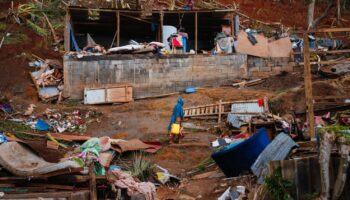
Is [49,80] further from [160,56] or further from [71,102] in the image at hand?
[160,56]

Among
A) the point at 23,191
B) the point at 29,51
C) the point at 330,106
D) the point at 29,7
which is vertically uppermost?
the point at 29,7

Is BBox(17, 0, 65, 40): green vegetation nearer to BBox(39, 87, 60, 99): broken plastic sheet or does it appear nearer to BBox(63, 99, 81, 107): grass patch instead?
BBox(39, 87, 60, 99): broken plastic sheet

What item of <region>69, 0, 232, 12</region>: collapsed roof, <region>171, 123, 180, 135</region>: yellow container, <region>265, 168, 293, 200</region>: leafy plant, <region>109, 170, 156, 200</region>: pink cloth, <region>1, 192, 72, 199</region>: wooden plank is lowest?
<region>109, 170, 156, 200</region>: pink cloth

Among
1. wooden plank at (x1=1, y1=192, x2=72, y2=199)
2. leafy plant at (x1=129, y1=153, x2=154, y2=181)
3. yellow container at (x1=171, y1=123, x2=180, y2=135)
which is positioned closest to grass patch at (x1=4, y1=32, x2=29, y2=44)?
yellow container at (x1=171, y1=123, x2=180, y2=135)

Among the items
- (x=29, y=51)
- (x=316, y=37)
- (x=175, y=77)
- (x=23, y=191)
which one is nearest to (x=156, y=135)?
(x=175, y=77)

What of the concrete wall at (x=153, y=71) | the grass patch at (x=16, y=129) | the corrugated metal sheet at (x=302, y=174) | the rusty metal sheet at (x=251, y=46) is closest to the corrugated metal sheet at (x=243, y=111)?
the concrete wall at (x=153, y=71)

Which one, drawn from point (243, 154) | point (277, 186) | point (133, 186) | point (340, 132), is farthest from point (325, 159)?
point (133, 186)

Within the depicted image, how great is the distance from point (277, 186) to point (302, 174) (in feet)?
1.48

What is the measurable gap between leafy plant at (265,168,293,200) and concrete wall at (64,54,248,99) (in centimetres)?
982

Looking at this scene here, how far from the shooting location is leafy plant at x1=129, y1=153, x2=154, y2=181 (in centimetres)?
1132

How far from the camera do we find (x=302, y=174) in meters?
8.48

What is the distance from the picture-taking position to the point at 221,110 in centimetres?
1573

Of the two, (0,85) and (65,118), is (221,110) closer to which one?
(65,118)

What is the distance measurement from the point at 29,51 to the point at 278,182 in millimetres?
13016
